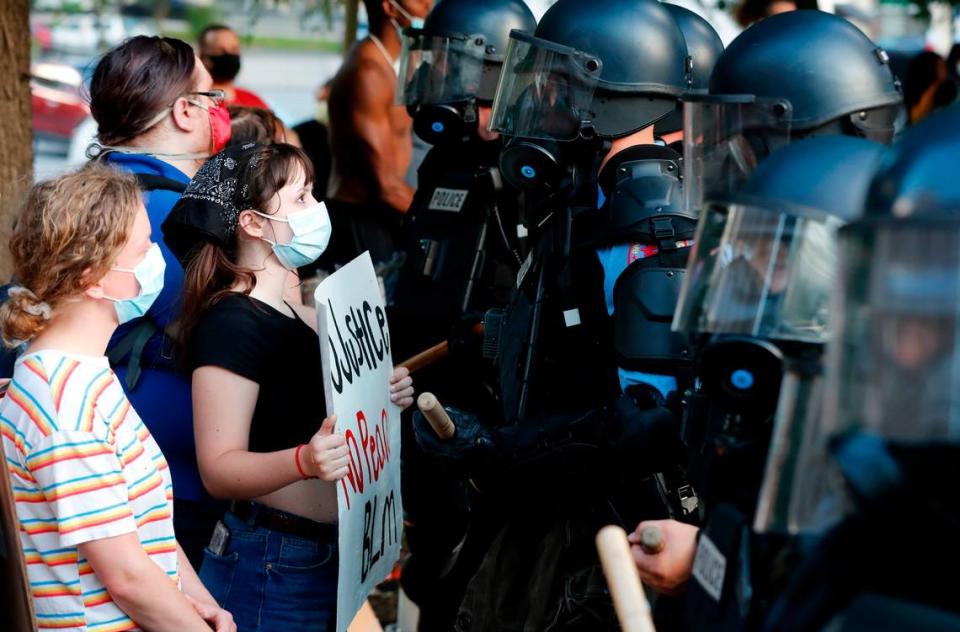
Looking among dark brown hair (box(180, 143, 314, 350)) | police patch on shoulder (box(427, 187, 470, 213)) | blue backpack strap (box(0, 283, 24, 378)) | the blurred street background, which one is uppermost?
dark brown hair (box(180, 143, 314, 350))

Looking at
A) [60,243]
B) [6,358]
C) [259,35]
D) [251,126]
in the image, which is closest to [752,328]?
[60,243]

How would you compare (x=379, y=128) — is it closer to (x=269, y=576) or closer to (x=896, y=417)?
(x=269, y=576)

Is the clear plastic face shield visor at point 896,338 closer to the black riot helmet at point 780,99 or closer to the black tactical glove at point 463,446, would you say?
the black riot helmet at point 780,99

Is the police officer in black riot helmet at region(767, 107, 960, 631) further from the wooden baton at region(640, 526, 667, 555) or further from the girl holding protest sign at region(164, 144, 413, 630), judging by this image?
the girl holding protest sign at region(164, 144, 413, 630)

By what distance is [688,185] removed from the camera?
2695 mm

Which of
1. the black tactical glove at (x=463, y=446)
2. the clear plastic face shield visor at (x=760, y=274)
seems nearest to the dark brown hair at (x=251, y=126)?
the black tactical glove at (x=463, y=446)

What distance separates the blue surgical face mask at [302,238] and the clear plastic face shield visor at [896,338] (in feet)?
5.32

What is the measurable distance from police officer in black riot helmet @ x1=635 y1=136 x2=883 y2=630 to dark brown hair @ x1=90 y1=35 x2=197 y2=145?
1.98 metres

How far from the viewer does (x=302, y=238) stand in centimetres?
285

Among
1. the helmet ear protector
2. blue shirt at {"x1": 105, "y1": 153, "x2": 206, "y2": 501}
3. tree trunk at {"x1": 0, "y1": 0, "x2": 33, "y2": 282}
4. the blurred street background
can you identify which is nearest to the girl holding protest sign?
blue shirt at {"x1": 105, "y1": 153, "x2": 206, "y2": 501}

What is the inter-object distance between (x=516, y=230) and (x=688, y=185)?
163 cm

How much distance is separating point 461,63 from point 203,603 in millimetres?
2724

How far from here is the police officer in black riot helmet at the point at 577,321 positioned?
106 inches

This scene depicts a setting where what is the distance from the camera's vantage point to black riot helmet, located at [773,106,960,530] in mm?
1306
